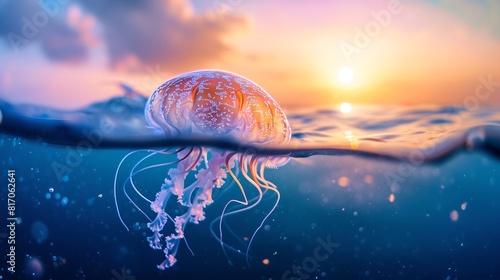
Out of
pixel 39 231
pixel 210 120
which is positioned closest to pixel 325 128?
pixel 210 120

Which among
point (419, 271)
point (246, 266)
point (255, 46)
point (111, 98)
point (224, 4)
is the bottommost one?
point (419, 271)

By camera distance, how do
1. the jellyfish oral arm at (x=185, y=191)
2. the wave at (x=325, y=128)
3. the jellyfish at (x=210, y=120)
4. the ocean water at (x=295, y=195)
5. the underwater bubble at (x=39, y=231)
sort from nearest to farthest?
the jellyfish at (x=210, y=120) → the jellyfish oral arm at (x=185, y=191) → the wave at (x=325, y=128) → the ocean water at (x=295, y=195) → the underwater bubble at (x=39, y=231)

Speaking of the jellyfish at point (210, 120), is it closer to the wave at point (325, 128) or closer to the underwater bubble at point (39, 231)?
the wave at point (325, 128)

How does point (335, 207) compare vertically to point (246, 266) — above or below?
above

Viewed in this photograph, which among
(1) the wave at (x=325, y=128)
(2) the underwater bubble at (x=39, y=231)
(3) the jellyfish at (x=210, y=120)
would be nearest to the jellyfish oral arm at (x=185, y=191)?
(3) the jellyfish at (x=210, y=120)

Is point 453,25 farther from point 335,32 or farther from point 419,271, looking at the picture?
point 419,271

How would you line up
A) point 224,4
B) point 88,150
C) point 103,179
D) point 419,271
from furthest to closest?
point 419,271
point 103,179
point 88,150
point 224,4

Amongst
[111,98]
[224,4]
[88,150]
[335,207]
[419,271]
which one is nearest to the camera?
[224,4]

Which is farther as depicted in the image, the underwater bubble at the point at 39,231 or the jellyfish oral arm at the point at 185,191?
the underwater bubble at the point at 39,231

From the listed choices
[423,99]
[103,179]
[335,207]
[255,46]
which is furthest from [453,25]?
[103,179]
